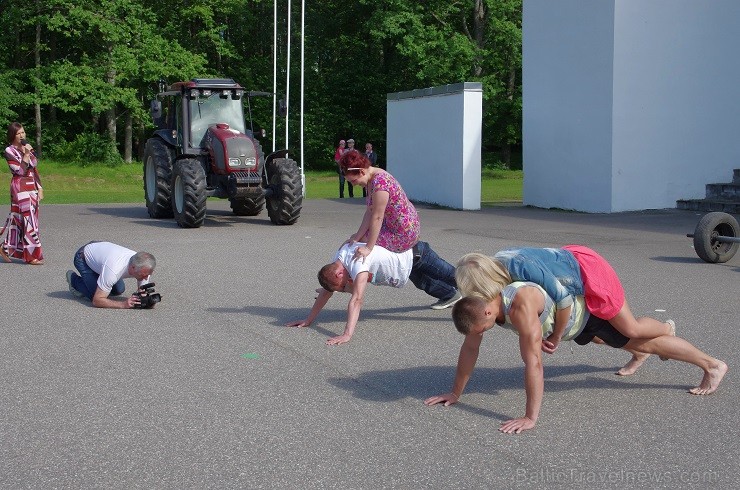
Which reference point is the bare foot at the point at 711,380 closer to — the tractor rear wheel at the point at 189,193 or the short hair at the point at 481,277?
the short hair at the point at 481,277

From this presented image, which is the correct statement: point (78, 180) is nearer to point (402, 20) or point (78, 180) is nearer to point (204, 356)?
point (402, 20)

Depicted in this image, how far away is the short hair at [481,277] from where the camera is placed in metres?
5.32

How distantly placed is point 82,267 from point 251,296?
173cm

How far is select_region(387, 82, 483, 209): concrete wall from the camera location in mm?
24406

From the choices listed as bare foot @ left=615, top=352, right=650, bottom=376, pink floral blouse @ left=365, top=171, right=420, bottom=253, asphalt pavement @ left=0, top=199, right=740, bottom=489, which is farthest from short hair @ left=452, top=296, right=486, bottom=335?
pink floral blouse @ left=365, top=171, right=420, bottom=253

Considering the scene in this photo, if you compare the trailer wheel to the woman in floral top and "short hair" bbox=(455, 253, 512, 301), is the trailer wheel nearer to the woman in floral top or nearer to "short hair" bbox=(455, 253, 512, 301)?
the woman in floral top

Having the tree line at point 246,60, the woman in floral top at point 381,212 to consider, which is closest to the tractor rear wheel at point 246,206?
the woman in floral top at point 381,212

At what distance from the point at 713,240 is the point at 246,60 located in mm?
44281

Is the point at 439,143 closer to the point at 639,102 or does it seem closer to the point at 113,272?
the point at 639,102

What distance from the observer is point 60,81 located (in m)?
45.0

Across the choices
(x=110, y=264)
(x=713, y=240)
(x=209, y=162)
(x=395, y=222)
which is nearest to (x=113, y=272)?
(x=110, y=264)

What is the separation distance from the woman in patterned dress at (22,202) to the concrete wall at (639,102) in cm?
1396

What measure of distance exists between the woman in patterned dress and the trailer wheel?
8.63 meters

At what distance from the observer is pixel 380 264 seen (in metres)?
8.20
